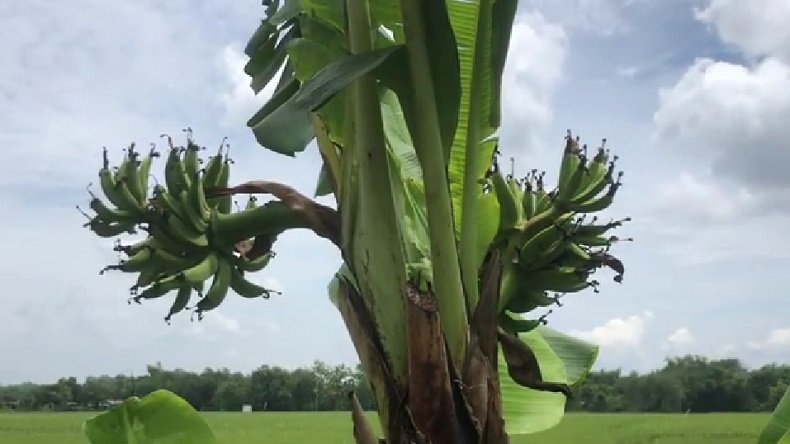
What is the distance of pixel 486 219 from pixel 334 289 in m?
0.23

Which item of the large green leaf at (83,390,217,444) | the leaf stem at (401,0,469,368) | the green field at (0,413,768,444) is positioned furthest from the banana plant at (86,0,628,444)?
the green field at (0,413,768,444)

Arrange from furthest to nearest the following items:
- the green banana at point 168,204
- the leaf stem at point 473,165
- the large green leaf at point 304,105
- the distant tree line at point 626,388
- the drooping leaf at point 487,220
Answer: the distant tree line at point 626,388 → the green banana at point 168,204 → the drooping leaf at point 487,220 → the leaf stem at point 473,165 → the large green leaf at point 304,105

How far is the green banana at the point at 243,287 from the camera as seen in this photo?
50.5 inches

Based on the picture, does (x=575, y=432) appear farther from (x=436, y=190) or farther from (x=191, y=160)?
(x=436, y=190)

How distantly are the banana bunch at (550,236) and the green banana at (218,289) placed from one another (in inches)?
15.5

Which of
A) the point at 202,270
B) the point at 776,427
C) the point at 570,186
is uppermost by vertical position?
the point at 570,186

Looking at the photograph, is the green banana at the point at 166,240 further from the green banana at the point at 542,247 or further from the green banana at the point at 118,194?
the green banana at the point at 542,247

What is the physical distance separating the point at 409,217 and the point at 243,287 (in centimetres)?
38

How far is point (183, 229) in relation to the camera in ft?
3.85

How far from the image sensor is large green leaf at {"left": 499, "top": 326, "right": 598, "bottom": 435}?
122cm

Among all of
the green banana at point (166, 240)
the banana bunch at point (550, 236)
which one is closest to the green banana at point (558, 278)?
the banana bunch at point (550, 236)

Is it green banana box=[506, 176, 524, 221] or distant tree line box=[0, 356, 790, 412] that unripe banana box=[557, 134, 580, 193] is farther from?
distant tree line box=[0, 356, 790, 412]

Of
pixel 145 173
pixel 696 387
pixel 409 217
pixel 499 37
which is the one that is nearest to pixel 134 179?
pixel 145 173

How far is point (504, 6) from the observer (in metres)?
0.97
